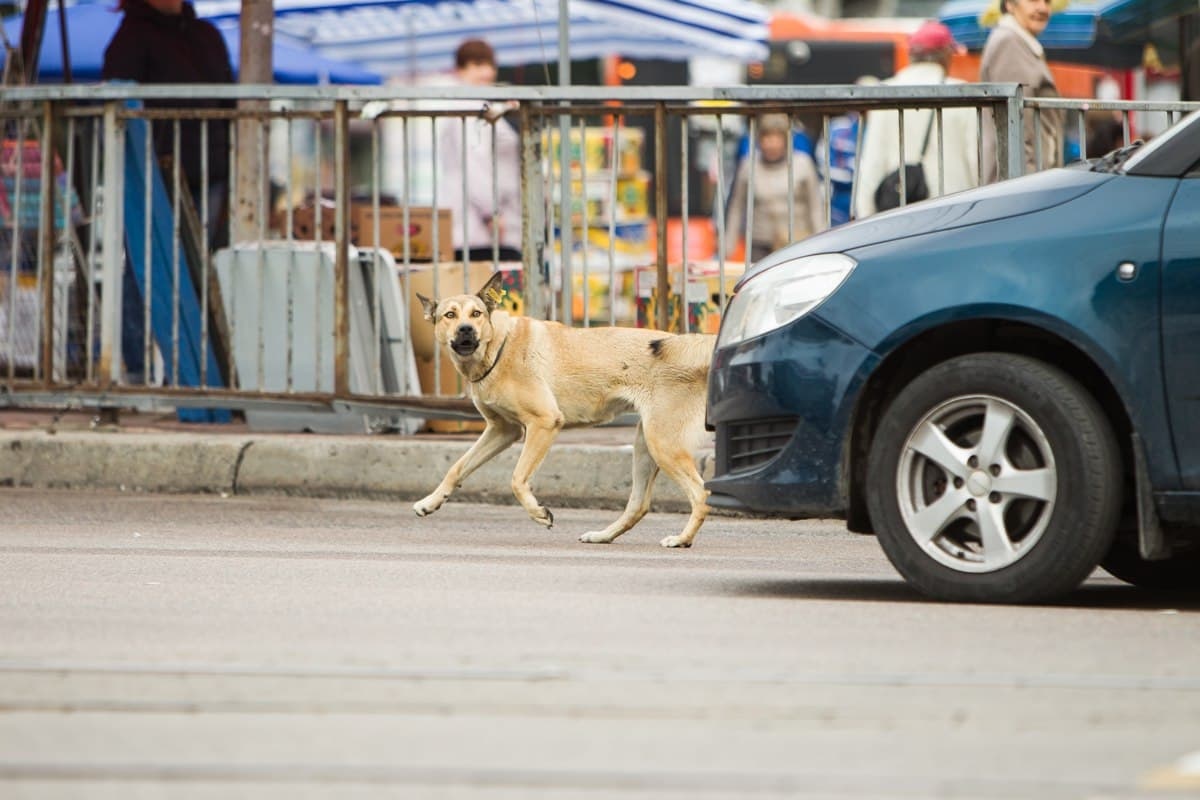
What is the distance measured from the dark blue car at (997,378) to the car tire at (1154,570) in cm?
50

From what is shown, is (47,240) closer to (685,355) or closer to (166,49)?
(166,49)

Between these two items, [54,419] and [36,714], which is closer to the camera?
[36,714]

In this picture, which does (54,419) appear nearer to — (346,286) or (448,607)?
(346,286)

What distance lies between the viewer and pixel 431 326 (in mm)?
10977

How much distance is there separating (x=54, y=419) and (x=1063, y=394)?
6330 millimetres

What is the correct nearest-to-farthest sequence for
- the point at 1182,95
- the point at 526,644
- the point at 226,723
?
the point at 226,723 → the point at 526,644 → the point at 1182,95

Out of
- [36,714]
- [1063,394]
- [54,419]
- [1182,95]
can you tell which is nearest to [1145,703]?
[1063,394]

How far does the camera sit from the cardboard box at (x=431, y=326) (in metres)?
10.8

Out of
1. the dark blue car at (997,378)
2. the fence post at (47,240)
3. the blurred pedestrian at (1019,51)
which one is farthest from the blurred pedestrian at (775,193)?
the dark blue car at (997,378)

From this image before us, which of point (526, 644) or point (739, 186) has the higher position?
point (739, 186)

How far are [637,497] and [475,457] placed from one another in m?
→ 0.81

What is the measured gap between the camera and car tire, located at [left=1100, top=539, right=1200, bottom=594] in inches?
273

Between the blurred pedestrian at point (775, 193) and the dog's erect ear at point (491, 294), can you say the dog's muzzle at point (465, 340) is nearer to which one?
the dog's erect ear at point (491, 294)

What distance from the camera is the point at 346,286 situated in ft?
34.2
